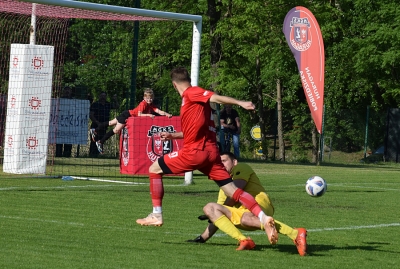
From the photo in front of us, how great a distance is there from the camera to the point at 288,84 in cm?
4316

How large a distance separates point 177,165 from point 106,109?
15894mm

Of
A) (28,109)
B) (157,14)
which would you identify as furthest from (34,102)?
(157,14)

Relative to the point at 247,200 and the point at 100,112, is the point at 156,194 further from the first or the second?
the point at 100,112

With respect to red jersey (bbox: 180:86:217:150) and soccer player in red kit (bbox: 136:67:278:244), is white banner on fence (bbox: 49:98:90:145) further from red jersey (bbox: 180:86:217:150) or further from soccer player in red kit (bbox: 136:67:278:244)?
red jersey (bbox: 180:86:217:150)

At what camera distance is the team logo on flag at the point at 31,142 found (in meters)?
18.7

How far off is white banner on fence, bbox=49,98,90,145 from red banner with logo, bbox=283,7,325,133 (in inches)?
260

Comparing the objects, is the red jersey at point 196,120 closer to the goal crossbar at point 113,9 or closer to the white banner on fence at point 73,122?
the goal crossbar at point 113,9

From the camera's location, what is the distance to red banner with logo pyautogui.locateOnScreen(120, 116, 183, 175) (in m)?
19.6

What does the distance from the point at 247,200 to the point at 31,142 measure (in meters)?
10.6

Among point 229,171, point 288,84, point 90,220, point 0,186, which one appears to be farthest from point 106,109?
point 288,84

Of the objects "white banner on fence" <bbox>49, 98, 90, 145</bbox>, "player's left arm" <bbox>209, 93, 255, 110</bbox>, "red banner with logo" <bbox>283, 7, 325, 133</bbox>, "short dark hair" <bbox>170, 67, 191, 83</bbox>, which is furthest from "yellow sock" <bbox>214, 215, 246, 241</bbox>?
"white banner on fence" <bbox>49, 98, 90, 145</bbox>

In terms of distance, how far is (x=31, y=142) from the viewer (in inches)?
739

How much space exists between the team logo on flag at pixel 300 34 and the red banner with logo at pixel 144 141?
18.6 ft

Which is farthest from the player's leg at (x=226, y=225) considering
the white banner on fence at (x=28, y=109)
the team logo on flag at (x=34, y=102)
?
the team logo on flag at (x=34, y=102)
